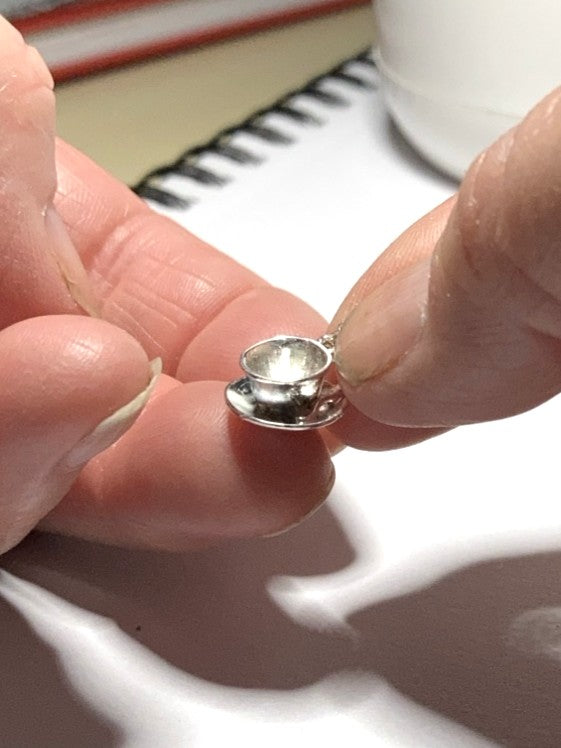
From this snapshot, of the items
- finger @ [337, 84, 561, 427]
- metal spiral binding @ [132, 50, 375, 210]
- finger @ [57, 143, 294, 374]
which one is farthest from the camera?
metal spiral binding @ [132, 50, 375, 210]

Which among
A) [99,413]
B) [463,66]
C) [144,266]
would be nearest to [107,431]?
[99,413]

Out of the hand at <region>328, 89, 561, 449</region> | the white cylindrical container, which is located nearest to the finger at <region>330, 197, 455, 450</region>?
the hand at <region>328, 89, 561, 449</region>

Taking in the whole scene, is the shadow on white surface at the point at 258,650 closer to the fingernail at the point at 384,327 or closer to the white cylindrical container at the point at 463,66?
the fingernail at the point at 384,327

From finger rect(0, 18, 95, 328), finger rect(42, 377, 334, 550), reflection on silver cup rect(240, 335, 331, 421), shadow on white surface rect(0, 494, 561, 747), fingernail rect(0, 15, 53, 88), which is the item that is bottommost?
shadow on white surface rect(0, 494, 561, 747)

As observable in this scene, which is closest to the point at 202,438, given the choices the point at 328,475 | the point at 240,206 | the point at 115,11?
the point at 328,475

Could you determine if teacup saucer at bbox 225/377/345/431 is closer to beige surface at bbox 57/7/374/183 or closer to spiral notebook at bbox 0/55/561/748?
spiral notebook at bbox 0/55/561/748

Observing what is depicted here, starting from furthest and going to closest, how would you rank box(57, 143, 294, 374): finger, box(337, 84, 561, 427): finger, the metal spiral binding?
the metal spiral binding, box(57, 143, 294, 374): finger, box(337, 84, 561, 427): finger

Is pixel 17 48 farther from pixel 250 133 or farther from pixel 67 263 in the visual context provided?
pixel 250 133

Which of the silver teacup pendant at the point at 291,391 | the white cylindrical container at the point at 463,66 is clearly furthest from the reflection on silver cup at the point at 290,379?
the white cylindrical container at the point at 463,66
